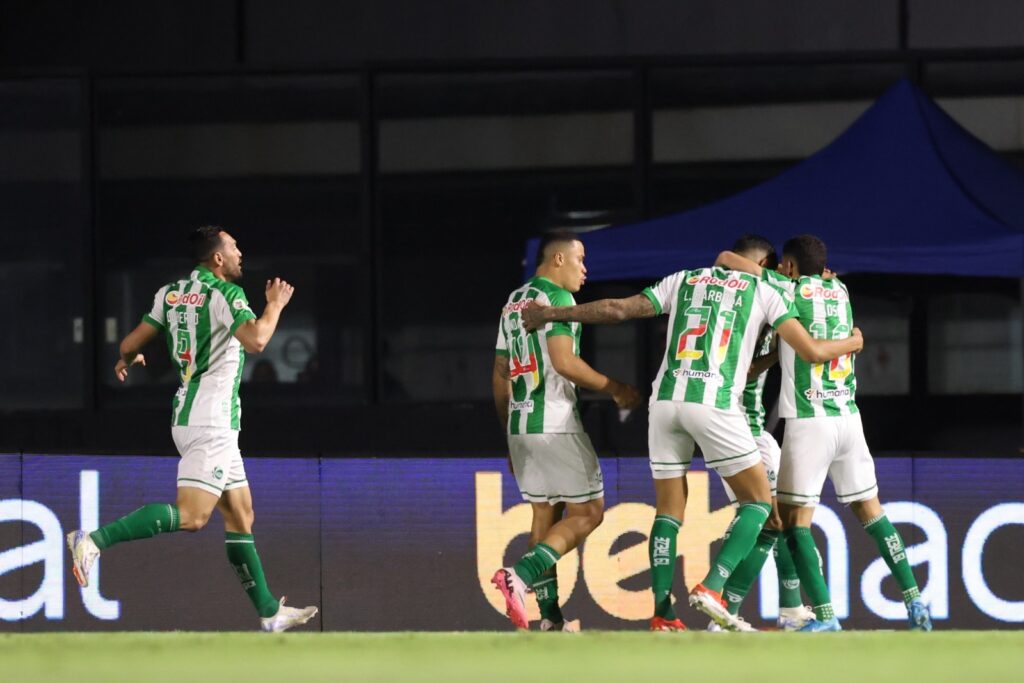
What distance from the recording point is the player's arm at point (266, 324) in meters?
7.55

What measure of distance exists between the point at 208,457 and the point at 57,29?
678 centimetres

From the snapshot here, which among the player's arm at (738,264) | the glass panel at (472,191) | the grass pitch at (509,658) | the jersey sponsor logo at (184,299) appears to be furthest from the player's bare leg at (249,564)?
the glass panel at (472,191)

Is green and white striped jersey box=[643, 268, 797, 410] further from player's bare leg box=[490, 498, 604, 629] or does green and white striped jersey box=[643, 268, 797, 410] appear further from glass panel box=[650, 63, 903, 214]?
glass panel box=[650, 63, 903, 214]

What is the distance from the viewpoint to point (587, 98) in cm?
1337

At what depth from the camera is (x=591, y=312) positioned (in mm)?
7445

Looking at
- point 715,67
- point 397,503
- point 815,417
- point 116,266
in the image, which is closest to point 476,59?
point 715,67

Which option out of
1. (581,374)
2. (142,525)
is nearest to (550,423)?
(581,374)

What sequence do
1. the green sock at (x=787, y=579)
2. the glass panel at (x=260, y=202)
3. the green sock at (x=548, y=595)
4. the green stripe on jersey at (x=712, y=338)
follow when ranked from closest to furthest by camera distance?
the green stripe on jersey at (x=712, y=338), the green sock at (x=548, y=595), the green sock at (x=787, y=579), the glass panel at (x=260, y=202)

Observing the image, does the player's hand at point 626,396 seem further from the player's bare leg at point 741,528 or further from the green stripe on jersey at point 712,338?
the player's bare leg at point 741,528

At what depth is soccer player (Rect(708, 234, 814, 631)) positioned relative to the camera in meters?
7.81

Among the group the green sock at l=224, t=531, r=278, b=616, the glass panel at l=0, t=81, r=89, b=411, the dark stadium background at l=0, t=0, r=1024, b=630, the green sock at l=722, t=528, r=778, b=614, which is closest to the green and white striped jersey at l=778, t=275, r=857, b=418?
the green sock at l=722, t=528, r=778, b=614

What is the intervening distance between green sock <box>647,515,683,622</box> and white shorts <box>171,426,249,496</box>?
1.92 meters

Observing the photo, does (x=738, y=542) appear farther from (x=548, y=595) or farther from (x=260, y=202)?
(x=260, y=202)

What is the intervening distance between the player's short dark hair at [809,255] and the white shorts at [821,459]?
672 mm
